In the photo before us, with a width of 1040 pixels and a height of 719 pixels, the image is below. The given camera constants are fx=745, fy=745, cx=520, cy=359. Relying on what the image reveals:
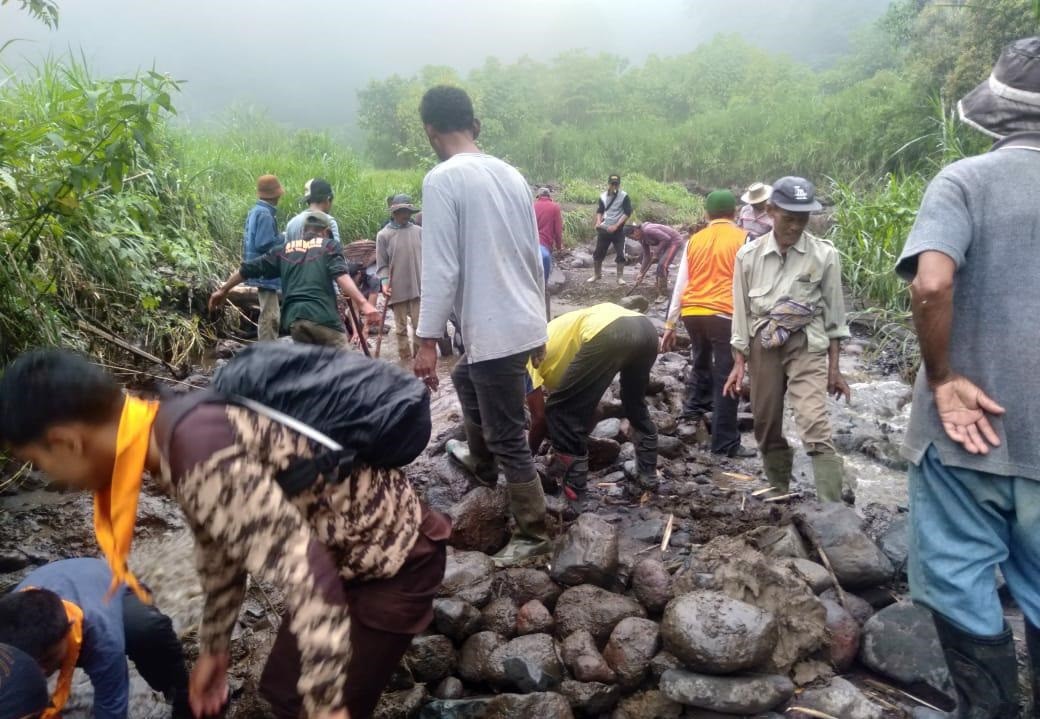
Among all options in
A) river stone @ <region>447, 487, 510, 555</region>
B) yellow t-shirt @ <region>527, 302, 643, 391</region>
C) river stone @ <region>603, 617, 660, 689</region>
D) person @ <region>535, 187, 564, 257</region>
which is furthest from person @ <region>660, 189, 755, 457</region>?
person @ <region>535, 187, 564, 257</region>

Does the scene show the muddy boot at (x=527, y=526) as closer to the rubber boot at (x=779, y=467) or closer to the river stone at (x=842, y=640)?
the river stone at (x=842, y=640)

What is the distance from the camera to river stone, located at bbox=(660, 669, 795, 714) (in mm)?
2342

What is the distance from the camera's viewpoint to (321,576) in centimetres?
139

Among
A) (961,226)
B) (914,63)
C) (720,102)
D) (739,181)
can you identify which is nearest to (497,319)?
(961,226)

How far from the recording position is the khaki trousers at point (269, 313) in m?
6.44

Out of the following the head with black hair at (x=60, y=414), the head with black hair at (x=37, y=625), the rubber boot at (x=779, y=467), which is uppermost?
the head with black hair at (x=60, y=414)

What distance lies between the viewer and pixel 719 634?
2410mm

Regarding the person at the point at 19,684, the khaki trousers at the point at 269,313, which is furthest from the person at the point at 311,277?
the person at the point at 19,684

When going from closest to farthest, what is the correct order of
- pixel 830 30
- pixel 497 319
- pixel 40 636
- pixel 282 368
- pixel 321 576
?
pixel 321 576
pixel 282 368
pixel 40 636
pixel 497 319
pixel 830 30

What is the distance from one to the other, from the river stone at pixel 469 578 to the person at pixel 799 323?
167 cm

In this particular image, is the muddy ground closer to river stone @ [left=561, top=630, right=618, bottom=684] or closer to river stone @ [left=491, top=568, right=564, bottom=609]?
river stone @ [left=491, top=568, right=564, bottom=609]

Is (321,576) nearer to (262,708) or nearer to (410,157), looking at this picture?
(262,708)

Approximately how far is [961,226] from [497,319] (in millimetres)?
1716

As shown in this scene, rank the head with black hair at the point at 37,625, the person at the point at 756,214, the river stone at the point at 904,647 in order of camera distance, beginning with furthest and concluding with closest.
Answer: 1. the person at the point at 756,214
2. the river stone at the point at 904,647
3. the head with black hair at the point at 37,625
